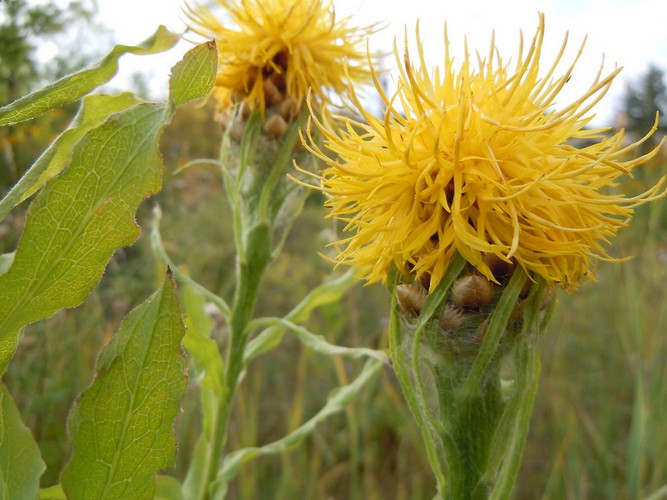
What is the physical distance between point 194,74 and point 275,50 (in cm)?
94

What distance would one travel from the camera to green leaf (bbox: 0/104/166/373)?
1049 mm

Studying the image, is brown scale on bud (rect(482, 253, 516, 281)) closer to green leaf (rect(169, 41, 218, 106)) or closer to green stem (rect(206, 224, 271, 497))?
green leaf (rect(169, 41, 218, 106))

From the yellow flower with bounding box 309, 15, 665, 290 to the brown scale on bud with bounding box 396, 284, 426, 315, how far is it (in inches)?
1.3

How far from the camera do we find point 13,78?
3.13 meters

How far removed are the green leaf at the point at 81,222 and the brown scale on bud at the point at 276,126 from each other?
0.87 m

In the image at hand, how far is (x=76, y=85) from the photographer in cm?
113

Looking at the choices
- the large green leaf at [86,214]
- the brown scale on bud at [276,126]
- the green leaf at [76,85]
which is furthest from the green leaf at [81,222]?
the brown scale on bud at [276,126]

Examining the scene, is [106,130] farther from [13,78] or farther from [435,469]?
[13,78]

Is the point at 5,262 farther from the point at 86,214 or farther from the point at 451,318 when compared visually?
the point at 451,318

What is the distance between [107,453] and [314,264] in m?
4.74

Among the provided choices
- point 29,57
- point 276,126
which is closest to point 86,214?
point 276,126

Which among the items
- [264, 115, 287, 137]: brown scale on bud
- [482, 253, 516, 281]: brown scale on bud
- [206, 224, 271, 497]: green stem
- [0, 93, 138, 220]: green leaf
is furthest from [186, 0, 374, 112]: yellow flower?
[482, 253, 516, 281]: brown scale on bud

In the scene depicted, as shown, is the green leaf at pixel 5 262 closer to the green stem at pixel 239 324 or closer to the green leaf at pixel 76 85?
the green leaf at pixel 76 85

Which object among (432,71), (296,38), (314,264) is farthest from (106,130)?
(314,264)
